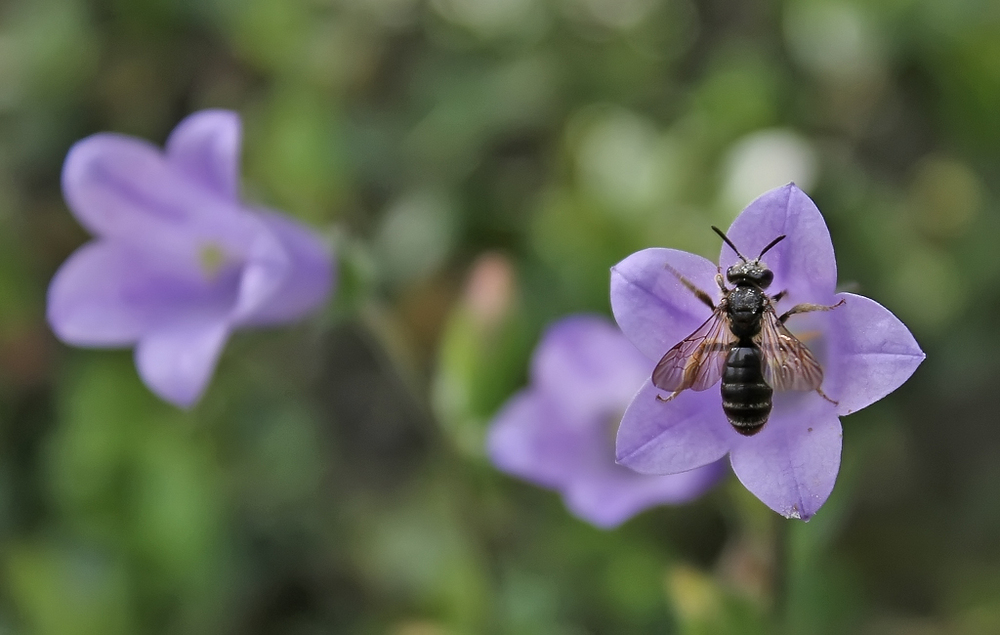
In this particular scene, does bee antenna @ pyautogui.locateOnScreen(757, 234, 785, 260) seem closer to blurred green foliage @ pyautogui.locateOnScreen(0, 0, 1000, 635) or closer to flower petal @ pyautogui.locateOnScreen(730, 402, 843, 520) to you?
flower petal @ pyautogui.locateOnScreen(730, 402, 843, 520)

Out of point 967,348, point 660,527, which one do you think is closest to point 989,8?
point 967,348

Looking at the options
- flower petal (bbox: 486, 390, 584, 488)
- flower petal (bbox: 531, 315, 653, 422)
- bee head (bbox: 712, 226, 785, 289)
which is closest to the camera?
bee head (bbox: 712, 226, 785, 289)

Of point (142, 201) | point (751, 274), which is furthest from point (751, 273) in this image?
point (142, 201)

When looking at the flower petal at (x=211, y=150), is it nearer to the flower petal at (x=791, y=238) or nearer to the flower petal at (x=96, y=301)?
the flower petal at (x=96, y=301)

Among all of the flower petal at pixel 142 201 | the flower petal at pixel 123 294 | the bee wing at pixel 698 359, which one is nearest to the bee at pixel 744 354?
the bee wing at pixel 698 359

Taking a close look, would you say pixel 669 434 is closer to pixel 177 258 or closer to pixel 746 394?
pixel 746 394

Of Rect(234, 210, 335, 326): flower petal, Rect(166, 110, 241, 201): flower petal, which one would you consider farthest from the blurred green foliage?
Rect(166, 110, 241, 201): flower petal

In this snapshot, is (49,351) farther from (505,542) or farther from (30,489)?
(505,542)
